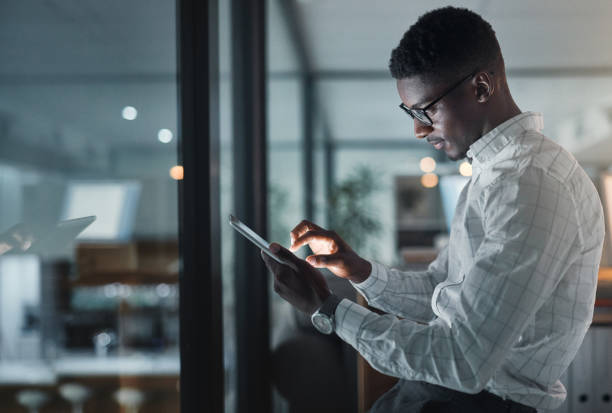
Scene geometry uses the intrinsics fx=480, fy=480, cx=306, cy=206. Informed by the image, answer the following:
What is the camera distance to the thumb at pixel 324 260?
104 cm

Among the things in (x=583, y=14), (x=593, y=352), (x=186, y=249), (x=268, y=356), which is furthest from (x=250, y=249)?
(x=583, y=14)

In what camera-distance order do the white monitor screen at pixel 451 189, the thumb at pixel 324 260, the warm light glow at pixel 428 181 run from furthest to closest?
1. the warm light glow at pixel 428 181
2. the white monitor screen at pixel 451 189
3. the thumb at pixel 324 260

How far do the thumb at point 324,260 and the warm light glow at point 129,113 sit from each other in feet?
1.68

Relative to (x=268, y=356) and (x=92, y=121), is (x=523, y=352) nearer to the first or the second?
(x=92, y=121)

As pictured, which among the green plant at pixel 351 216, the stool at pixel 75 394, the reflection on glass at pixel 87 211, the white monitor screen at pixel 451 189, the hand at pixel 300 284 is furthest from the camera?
the green plant at pixel 351 216

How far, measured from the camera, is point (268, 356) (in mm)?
2342

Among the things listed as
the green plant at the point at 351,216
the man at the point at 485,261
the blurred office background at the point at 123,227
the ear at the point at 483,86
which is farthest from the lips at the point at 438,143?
the green plant at the point at 351,216

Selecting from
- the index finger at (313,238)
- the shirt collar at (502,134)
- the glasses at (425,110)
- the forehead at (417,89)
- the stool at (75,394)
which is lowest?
the stool at (75,394)

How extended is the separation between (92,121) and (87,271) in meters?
0.28

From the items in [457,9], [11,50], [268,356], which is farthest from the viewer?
[268,356]

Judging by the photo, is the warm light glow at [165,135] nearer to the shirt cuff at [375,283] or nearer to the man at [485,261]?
the man at [485,261]

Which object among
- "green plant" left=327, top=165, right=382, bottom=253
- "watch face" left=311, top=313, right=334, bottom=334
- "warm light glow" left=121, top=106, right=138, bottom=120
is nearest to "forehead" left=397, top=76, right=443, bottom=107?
"watch face" left=311, top=313, right=334, bottom=334

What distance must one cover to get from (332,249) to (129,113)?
0.57 m

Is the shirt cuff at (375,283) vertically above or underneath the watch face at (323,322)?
above
